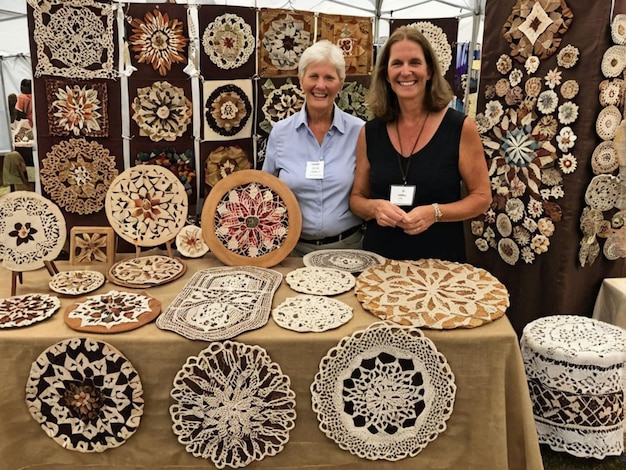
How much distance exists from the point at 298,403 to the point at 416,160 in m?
0.91

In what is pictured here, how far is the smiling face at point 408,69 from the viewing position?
167 centimetres

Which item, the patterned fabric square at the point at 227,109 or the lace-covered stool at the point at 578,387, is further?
the patterned fabric square at the point at 227,109

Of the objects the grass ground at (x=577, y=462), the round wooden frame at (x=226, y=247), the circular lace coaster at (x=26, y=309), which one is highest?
the round wooden frame at (x=226, y=247)

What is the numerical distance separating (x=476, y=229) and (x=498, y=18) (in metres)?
1.01

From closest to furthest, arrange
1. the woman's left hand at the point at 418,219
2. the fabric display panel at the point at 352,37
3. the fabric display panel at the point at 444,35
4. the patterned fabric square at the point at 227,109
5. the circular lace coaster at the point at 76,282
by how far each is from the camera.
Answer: the circular lace coaster at the point at 76,282, the woman's left hand at the point at 418,219, the patterned fabric square at the point at 227,109, the fabric display panel at the point at 352,37, the fabric display panel at the point at 444,35

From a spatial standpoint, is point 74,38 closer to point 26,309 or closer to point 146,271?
point 146,271

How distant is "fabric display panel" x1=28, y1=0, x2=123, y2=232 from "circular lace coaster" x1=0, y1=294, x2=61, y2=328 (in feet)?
3.19

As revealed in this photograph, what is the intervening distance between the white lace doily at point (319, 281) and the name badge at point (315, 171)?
382mm

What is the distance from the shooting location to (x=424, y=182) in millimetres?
1730

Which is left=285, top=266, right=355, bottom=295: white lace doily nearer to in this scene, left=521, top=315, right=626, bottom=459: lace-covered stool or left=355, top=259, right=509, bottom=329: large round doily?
left=355, top=259, right=509, bottom=329: large round doily

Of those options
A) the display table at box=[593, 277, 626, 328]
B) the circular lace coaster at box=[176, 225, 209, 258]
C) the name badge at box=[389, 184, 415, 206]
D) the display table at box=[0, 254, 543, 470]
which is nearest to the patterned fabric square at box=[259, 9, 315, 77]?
the circular lace coaster at box=[176, 225, 209, 258]

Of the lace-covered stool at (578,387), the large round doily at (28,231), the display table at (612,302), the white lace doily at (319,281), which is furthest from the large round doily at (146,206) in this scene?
the display table at (612,302)

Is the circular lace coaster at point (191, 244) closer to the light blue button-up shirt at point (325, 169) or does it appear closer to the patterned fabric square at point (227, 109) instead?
the light blue button-up shirt at point (325, 169)

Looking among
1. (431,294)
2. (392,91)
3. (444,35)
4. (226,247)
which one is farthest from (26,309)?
(444,35)
